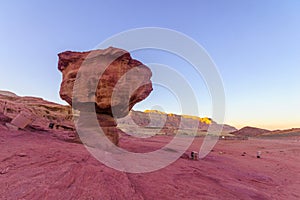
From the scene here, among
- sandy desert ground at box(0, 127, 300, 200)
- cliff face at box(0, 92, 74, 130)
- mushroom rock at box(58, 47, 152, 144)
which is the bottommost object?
sandy desert ground at box(0, 127, 300, 200)

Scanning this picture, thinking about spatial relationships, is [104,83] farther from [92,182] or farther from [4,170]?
[92,182]

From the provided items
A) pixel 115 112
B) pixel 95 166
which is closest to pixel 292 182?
pixel 95 166

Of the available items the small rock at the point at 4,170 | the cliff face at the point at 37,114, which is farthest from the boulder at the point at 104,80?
the small rock at the point at 4,170

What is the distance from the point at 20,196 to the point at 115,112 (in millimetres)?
10153

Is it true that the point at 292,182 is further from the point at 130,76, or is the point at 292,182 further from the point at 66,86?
the point at 66,86

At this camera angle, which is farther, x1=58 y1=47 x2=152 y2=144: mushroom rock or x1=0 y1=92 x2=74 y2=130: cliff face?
x1=0 y1=92 x2=74 y2=130: cliff face

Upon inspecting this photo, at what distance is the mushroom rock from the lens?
44.6 ft

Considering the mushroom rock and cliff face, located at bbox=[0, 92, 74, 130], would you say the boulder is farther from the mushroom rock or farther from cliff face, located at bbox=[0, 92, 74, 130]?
cliff face, located at bbox=[0, 92, 74, 130]

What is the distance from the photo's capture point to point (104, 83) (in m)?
13.6

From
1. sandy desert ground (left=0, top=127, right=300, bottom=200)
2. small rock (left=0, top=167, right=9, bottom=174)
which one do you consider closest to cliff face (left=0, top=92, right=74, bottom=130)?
sandy desert ground (left=0, top=127, right=300, bottom=200)

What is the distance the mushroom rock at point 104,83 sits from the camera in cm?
1359

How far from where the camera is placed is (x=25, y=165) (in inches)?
243

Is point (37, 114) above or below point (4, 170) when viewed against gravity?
above

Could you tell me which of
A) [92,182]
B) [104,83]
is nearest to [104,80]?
[104,83]
